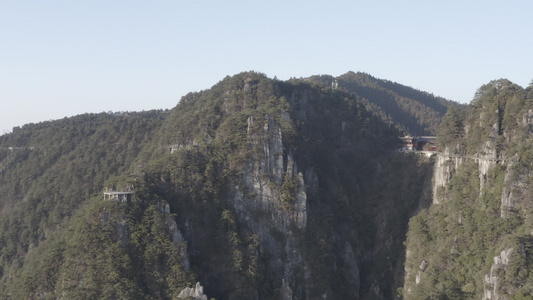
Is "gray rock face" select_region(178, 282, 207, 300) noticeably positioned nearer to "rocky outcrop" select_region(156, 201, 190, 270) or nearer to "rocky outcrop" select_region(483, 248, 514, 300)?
"rocky outcrop" select_region(156, 201, 190, 270)

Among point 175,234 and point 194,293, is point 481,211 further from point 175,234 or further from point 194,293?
point 175,234

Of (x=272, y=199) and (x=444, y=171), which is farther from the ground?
(x=444, y=171)

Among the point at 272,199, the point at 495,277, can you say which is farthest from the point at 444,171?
the point at 272,199

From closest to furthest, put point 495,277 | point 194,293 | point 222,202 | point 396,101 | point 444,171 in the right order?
point 194,293
point 495,277
point 222,202
point 444,171
point 396,101

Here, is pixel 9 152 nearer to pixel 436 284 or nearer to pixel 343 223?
pixel 343 223

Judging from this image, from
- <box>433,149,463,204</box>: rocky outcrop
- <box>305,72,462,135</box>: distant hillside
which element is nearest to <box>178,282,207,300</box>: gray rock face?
<box>433,149,463,204</box>: rocky outcrop

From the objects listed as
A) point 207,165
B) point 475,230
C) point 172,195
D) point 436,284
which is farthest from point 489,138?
point 172,195

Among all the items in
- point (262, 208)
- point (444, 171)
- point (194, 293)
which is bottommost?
point (194, 293)
